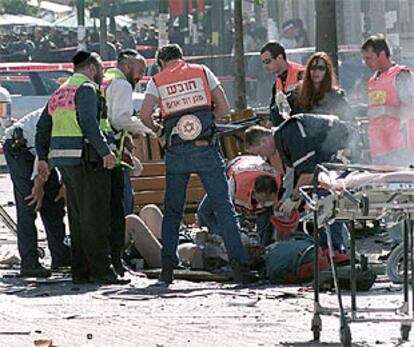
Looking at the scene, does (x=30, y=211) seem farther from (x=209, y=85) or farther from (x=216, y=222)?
(x=209, y=85)

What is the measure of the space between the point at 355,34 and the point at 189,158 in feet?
49.5

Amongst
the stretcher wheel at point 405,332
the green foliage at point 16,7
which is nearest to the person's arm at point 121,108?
the stretcher wheel at point 405,332

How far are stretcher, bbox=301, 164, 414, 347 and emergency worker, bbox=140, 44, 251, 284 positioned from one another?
8.66 feet

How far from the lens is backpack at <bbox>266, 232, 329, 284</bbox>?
36.0ft

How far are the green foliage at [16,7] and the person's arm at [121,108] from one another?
43731 millimetres

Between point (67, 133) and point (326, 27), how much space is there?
591 centimetres

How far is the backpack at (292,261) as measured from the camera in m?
11.0

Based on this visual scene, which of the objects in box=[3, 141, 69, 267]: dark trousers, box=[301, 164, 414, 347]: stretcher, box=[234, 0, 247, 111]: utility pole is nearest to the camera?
box=[301, 164, 414, 347]: stretcher

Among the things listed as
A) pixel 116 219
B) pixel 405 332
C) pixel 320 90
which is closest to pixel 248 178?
pixel 320 90

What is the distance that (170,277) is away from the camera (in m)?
11.4

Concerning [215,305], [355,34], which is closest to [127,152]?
[215,305]

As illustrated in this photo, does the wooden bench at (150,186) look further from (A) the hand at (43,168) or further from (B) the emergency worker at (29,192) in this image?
(A) the hand at (43,168)

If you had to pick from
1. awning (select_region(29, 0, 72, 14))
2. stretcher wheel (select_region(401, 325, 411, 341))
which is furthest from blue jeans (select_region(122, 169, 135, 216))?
awning (select_region(29, 0, 72, 14))

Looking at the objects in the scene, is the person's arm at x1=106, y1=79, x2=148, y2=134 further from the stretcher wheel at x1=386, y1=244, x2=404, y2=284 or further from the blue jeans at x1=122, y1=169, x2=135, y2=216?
the stretcher wheel at x1=386, y1=244, x2=404, y2=284
